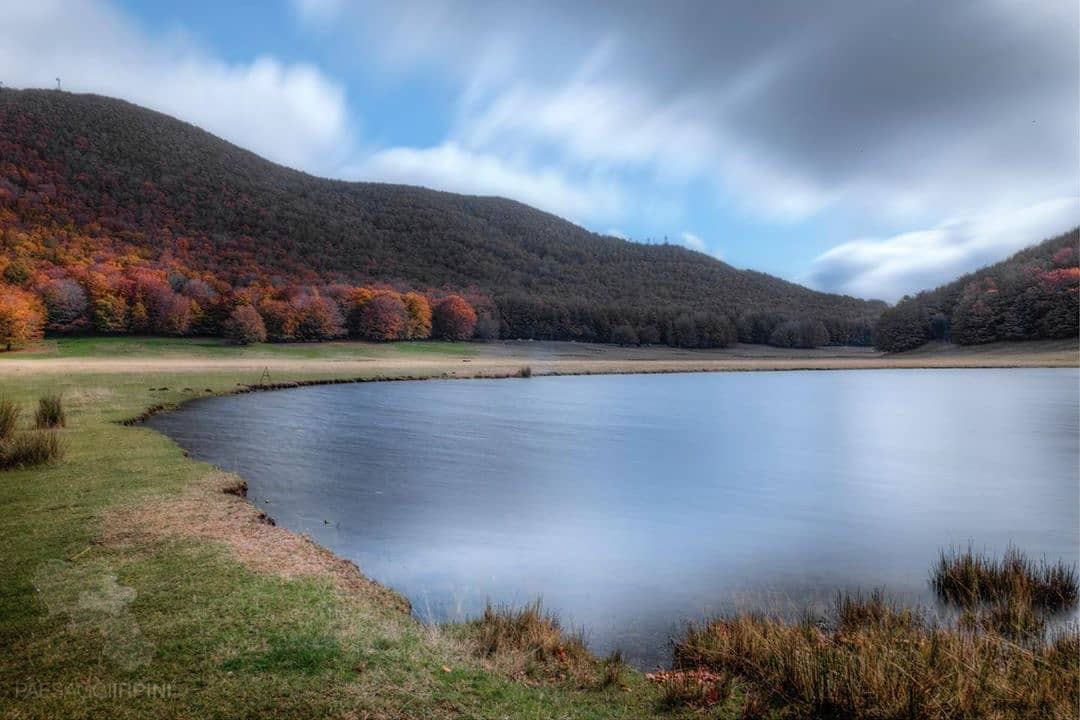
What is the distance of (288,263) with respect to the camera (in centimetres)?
11244

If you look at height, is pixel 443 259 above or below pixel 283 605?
above

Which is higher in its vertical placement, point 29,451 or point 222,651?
point 29,451

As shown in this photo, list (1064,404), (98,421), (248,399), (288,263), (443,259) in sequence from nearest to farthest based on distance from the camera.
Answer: (98,421) < (248,399) < (1064,404) < (288,263) < (443,259)

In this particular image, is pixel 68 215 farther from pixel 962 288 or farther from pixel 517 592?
pixel 962 288

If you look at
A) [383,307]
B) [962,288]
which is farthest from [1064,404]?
[962,288]

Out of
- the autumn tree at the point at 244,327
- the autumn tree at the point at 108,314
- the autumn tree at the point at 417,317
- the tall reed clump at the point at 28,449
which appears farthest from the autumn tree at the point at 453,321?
the tall reed clump at the point at 28,449

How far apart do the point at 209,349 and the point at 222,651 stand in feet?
251

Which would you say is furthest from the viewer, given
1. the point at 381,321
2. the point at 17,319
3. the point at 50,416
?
the point at 381,321

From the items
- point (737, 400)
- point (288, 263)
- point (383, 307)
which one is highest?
point (288, 263)

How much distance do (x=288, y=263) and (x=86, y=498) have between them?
4255 inches

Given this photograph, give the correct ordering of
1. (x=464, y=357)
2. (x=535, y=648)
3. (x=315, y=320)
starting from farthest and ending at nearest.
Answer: (x=464, y=357)
(x=315, y=320)
(x=535, y=648)

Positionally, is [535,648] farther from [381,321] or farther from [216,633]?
[381,321]

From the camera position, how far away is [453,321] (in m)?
105

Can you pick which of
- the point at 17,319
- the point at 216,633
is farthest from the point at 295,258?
the point at 216,633
